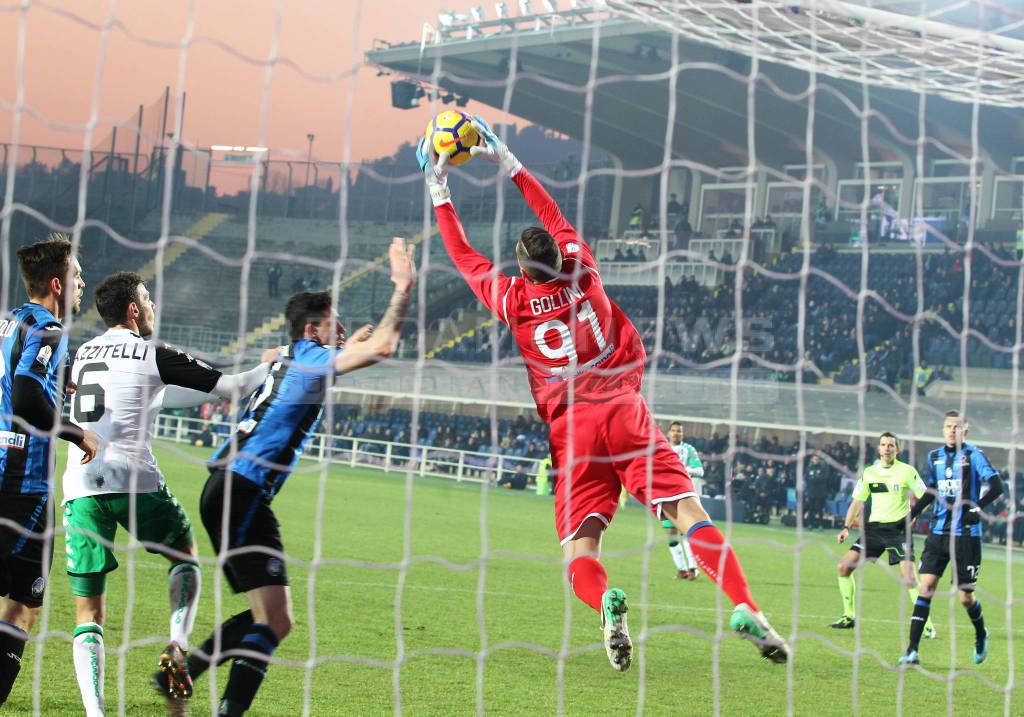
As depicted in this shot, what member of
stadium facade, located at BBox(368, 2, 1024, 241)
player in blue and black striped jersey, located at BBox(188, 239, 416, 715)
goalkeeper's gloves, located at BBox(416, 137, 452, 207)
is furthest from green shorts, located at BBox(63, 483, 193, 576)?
stadium facade, located at BBox(368, 2, 1024, 241)

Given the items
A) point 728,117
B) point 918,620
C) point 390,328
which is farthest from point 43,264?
point 728,117

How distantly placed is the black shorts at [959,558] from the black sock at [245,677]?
554 cm

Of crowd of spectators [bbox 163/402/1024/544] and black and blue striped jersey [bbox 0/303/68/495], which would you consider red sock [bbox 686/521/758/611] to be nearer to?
black and blue striped jersey [bbox 0/303/68/495]

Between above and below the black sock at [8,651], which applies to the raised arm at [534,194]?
above

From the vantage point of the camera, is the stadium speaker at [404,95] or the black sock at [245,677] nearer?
the black sock at [245,677]

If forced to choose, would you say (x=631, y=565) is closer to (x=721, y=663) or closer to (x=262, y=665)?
(x=721, y=663)

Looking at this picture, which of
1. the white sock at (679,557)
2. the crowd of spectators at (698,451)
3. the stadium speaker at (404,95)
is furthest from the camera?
the stadium speaker at (404,95)

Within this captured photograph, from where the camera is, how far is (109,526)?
4977 millimetres

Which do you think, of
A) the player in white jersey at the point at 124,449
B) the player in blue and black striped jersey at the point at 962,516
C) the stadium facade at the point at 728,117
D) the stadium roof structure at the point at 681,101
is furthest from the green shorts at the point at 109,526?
the stadium facade at the point at 728,117

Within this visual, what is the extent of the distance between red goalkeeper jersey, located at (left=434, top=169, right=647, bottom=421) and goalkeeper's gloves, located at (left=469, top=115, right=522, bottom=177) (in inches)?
7.3

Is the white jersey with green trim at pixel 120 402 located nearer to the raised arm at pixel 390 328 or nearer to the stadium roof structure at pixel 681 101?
the raised arm at pixel 390 328

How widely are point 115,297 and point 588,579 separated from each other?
2.32 meters

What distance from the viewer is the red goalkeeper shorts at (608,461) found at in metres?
5.18

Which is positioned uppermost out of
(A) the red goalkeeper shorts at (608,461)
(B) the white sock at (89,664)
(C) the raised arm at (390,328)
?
(C) the raised arm at (390,328)
